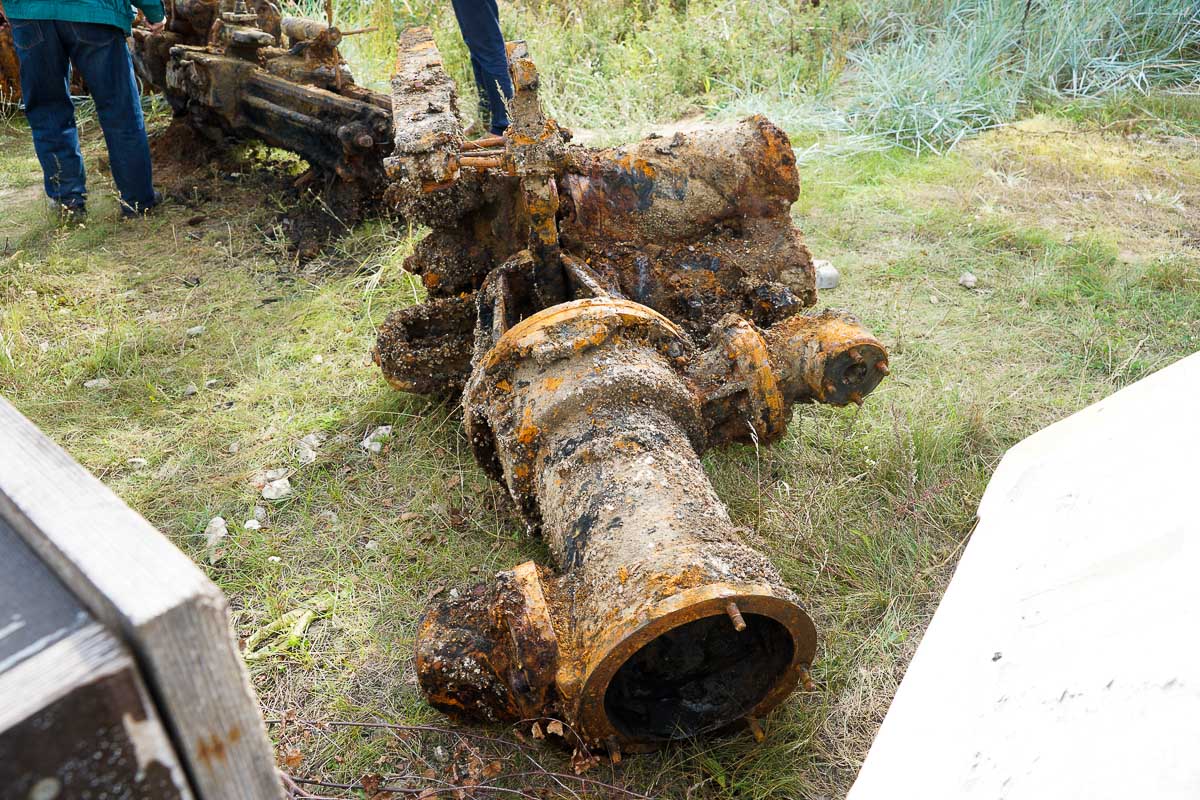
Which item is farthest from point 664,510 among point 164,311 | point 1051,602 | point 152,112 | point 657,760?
point 152,112

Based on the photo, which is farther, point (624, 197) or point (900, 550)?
point (624, 197)

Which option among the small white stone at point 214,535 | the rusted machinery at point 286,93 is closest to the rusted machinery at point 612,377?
the small white stone at point 214,535

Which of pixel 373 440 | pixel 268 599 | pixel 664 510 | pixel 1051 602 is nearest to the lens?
pixel 1051 602

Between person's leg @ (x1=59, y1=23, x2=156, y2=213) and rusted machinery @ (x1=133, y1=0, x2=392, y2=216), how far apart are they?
40cm

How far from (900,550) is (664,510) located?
1147mm

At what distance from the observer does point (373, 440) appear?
3.52m

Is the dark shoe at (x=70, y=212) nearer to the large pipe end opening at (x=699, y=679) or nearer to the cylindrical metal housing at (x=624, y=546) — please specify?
the cylindrical metal housing at (x=624, y=546)

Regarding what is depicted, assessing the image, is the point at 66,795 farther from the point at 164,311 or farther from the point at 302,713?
the point at 164,311

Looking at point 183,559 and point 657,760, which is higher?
point 183,559

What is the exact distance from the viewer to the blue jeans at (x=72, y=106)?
201 inches

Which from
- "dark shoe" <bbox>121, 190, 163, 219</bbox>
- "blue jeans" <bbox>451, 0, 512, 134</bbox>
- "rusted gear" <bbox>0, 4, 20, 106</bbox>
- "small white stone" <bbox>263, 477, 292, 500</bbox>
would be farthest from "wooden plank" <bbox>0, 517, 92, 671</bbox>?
"rusted gear" <bbox>0, 4, 20, 106</bbox>

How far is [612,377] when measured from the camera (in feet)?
7.76

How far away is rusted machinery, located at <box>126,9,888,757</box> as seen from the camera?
197 cm

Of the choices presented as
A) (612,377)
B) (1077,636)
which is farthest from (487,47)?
(1077,636)
